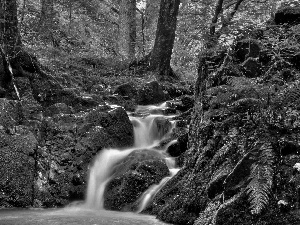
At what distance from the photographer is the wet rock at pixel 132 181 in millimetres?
6523

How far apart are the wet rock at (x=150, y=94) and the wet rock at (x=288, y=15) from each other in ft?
19.5

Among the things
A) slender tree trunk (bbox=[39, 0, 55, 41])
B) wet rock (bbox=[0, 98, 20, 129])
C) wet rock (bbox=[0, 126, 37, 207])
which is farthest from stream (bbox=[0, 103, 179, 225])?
slender tree trunk (bbox=[39, 0, 55, 41])

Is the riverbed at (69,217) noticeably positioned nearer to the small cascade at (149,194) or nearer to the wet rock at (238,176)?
the small cascade at (149,194)

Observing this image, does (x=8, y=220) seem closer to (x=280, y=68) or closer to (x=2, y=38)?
(x=280, y=68)

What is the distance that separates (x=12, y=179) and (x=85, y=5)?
1175cm

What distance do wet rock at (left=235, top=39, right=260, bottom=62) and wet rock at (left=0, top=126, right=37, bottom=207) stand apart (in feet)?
12.9

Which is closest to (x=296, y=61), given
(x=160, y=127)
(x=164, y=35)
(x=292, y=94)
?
(x=292, y=94)

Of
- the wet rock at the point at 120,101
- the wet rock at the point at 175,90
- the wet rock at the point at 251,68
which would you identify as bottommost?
the wet rock at the point at 120,101

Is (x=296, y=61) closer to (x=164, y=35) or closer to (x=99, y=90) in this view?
(x=99, y=90)

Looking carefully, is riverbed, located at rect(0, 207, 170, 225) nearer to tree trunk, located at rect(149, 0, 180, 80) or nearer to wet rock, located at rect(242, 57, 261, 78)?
wet rock, located at rect(242, 57, 261, 78)

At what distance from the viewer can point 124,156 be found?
7.88 m

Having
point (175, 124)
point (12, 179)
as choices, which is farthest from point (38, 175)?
point (175, 124)

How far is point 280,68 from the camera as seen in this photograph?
4.62 meters

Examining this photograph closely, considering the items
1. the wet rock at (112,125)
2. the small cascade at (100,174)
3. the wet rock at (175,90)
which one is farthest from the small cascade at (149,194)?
the wet rock at (175,90)
